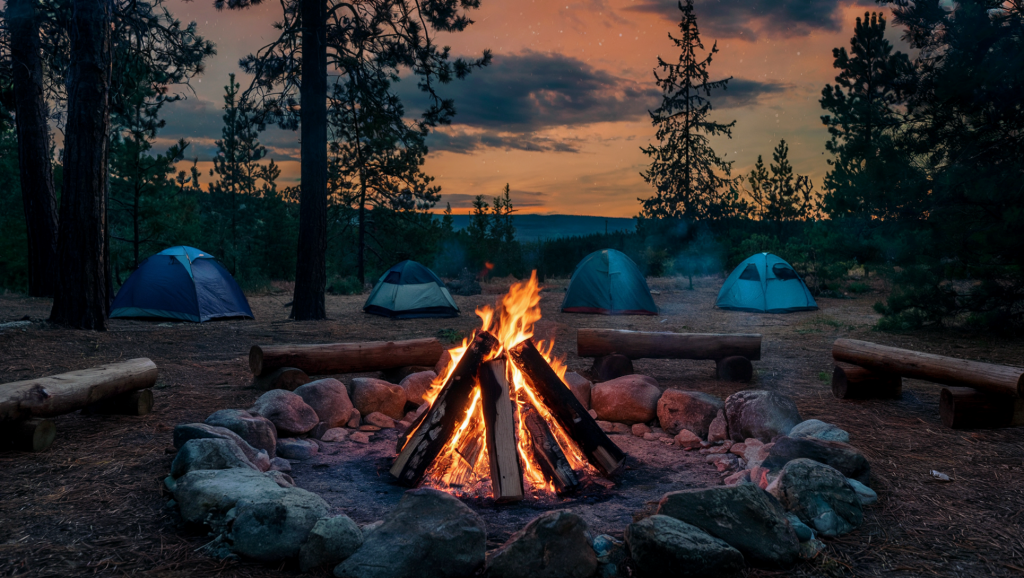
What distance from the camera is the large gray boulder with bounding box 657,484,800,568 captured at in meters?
2.90

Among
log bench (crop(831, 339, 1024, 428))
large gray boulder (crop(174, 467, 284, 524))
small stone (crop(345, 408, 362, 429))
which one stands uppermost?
log bench (crop(831, 339, 1024, 428))

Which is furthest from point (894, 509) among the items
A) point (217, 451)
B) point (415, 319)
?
point (415, 319)

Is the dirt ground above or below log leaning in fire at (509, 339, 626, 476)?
below

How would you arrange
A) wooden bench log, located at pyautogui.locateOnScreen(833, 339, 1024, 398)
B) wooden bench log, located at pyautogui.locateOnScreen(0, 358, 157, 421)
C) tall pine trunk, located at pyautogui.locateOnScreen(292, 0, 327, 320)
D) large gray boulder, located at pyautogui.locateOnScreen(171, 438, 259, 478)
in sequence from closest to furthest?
1. large gray boulder, located at pyautogui.locateOnScreen(171, 438, 259, 478)
2. wooden bench log, located at pyautogui.locateOnScreen(0, 358, 157, 421)
3. wooden bench log, located at pyautogui.locateOnScreen(833, 339, 1024, 398)
4. tall pine trunk, located at pyautogui.locateOnScreen(292, 0, 327, 320)

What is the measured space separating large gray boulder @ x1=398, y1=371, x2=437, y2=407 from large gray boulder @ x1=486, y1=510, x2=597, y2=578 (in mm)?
3492

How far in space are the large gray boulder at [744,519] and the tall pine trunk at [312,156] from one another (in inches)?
418

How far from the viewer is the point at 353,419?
18.7 ft

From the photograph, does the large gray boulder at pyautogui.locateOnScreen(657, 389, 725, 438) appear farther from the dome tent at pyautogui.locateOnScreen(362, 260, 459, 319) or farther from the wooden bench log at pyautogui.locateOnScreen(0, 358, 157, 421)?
the dome tent at pyautogui.locateOnScreen(362, 260, 459, 319)

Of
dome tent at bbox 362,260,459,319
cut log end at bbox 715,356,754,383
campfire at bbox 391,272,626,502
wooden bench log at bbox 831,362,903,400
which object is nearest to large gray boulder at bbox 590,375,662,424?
campfire at bbox 391,272,626,502

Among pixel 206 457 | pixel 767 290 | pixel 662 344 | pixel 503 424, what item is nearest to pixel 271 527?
pixel 206 457

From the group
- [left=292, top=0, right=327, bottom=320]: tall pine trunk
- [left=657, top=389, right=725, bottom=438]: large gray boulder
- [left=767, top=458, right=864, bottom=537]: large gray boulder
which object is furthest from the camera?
[left=292, top=0, right=327, bottom=320]: tall pine trunk

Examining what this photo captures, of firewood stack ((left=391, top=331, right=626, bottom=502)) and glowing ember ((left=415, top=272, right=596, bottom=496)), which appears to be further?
glowing ember ((left=415, top=272, right=596, bottom=496))

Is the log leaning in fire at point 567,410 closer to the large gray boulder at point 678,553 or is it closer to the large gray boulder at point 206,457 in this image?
the large gray boulder at point 678,553

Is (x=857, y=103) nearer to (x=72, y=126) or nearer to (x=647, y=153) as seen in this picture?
(x=72, y=126)
